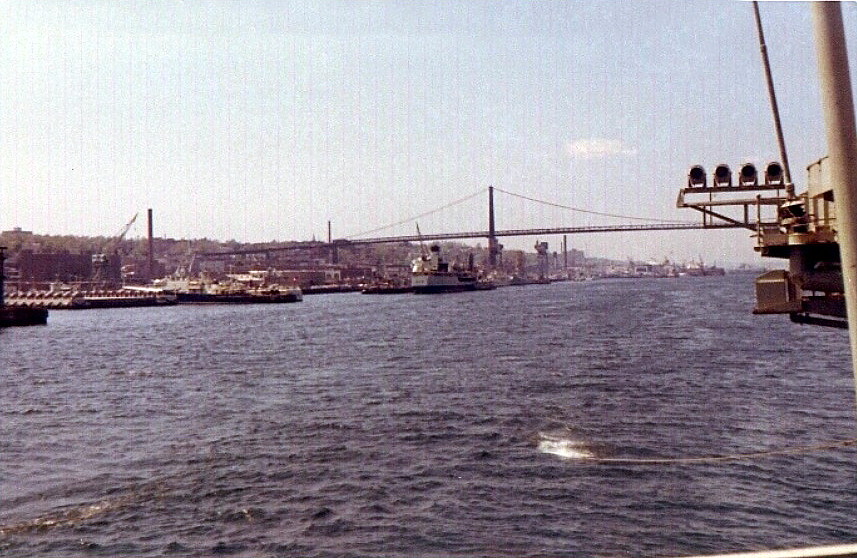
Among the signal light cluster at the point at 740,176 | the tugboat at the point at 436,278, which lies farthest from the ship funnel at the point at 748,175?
the tugboat at the point at 436,278

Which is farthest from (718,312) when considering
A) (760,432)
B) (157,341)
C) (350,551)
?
(350,551)

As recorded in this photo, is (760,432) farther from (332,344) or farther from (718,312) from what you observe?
(718,312)

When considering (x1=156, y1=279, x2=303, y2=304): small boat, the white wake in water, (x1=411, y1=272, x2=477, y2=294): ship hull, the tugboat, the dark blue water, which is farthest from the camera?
the tugboat

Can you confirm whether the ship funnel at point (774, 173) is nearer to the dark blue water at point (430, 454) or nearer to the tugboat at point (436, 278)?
the dark blue water at point (430, 454)

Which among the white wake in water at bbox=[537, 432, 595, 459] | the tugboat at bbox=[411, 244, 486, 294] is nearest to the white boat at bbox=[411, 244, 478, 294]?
the tugboat at bbox=[411, 244, 486, 294]

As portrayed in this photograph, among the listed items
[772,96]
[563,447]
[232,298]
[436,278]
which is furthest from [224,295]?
[772,96]

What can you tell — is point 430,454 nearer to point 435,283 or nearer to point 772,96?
point 772,96

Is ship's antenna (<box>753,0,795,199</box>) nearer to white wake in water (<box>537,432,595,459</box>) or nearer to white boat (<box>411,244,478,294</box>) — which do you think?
white wake in water (<box>537,432,595,459</box>)
